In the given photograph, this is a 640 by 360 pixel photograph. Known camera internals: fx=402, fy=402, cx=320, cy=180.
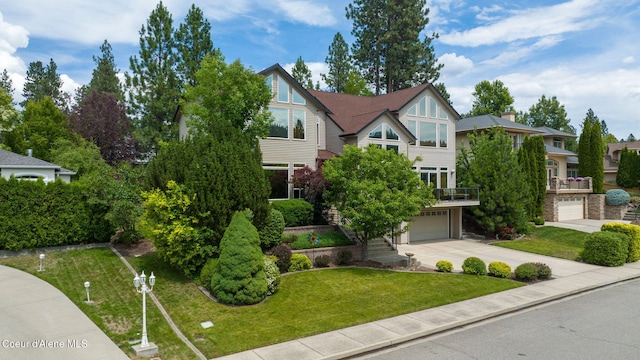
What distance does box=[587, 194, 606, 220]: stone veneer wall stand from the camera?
37.4 meters

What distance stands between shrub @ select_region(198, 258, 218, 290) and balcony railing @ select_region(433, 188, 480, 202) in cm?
1631

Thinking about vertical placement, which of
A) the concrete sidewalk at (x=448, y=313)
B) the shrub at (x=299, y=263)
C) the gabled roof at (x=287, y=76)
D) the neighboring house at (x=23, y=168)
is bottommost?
the concrete sidewalk at (x=448, y=313)

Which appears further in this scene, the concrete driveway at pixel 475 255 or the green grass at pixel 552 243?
the green grass at pixel 552 243

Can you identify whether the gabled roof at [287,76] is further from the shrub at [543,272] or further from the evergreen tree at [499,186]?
the shrub at [543,272]

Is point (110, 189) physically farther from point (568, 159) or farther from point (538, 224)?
point (568, 159)

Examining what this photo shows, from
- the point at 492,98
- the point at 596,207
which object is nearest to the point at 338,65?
the point at 492,98

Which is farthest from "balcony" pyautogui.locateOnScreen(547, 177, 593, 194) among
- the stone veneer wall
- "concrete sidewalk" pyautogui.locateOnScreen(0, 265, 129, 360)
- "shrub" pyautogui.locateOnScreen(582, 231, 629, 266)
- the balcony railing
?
"concrete sidewalk" pyautogui.locateOnScreen(0, 265, 129, 360)

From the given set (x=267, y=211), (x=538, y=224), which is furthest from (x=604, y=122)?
(x=267, y=211)

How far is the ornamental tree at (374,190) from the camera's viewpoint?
1716 centimetres

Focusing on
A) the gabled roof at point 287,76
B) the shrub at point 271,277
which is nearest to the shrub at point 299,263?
the shrub at point 271,277

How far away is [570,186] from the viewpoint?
36.3 meters

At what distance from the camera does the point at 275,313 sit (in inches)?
472

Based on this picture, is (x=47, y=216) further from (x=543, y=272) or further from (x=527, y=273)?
(x=543, y=272)

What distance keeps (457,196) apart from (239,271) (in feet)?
60.9
